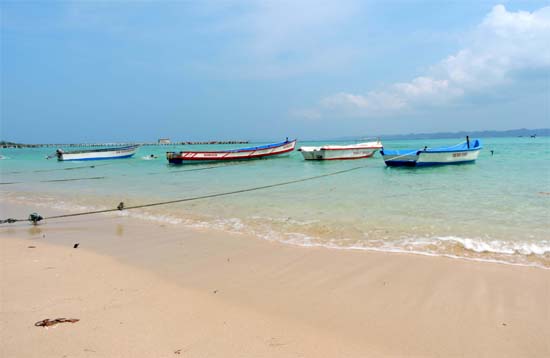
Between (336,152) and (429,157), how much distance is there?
10440 millimetres

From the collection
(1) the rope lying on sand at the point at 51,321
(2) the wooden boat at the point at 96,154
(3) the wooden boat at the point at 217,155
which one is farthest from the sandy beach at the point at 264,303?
(2) the wooden boat at the point at 96,154

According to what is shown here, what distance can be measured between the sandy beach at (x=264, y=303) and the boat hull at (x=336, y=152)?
2513 cm

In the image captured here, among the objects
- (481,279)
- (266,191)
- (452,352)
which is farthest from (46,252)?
(266,191)

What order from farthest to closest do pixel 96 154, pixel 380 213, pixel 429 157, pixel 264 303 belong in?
pixel 96 154, pixel 429 157, pixel 380 213, pixel 264 303

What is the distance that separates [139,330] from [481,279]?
3635mm

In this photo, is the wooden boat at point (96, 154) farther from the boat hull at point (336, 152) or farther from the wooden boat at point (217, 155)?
the boat hull at point (336, 152)

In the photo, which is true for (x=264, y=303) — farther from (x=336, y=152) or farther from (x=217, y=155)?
(x=336, y=152)

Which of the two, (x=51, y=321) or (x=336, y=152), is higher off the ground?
(x=336, y=152)

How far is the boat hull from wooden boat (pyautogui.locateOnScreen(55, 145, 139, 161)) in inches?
927

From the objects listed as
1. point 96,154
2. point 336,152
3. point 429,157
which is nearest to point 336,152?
point 336,152

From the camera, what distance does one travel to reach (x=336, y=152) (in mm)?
30188

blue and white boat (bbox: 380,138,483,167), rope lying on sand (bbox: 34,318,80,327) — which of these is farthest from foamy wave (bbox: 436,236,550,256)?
blue and white boat (bbox: 380,138,483,167)

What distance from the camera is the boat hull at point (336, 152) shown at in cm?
3005

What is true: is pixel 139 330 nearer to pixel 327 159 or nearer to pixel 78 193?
pixel 78 193
